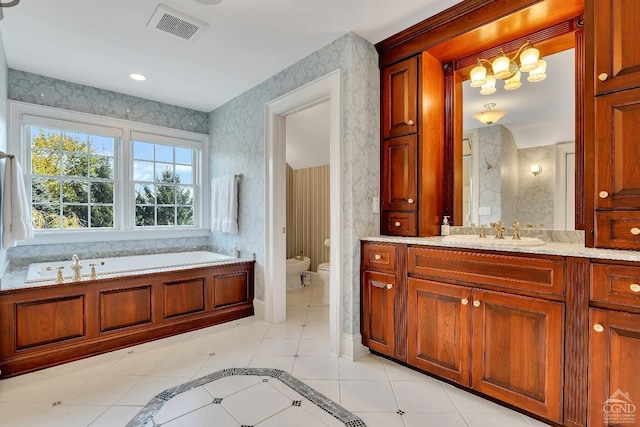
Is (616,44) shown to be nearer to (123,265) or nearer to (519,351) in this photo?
(519,351)

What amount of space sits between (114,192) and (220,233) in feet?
4.23

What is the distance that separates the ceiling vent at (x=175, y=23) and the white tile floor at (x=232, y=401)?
2.50 meters

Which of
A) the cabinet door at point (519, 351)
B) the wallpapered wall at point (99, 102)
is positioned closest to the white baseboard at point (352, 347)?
the cabinet door at point (519, 351)

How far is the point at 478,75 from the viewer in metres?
2.16

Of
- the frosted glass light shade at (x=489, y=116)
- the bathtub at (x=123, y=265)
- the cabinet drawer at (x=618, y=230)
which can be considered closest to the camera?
the cabinet drawer at (x=618, y=230)

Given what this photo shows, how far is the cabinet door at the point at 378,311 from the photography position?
2.23 m

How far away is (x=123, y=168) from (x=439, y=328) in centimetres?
373

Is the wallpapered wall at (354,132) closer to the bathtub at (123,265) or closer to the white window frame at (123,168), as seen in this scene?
the bathtub at (123,265)

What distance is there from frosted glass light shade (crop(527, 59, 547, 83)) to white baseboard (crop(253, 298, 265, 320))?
9.90 ft

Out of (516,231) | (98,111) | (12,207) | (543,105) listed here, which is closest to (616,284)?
(516,231)

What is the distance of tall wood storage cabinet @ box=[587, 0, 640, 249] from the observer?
58.8 inches

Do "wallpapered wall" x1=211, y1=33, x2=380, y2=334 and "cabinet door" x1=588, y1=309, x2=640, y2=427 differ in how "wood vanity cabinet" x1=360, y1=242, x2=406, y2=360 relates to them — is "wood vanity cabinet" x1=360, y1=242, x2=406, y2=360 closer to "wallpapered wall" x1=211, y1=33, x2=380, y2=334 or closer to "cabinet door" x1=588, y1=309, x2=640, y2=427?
"wallpapered wall" x1=211, y1=33, x2=380, y2=334

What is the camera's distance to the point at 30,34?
93.4 inches

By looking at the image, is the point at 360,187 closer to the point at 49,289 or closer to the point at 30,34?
the point at 49,289
